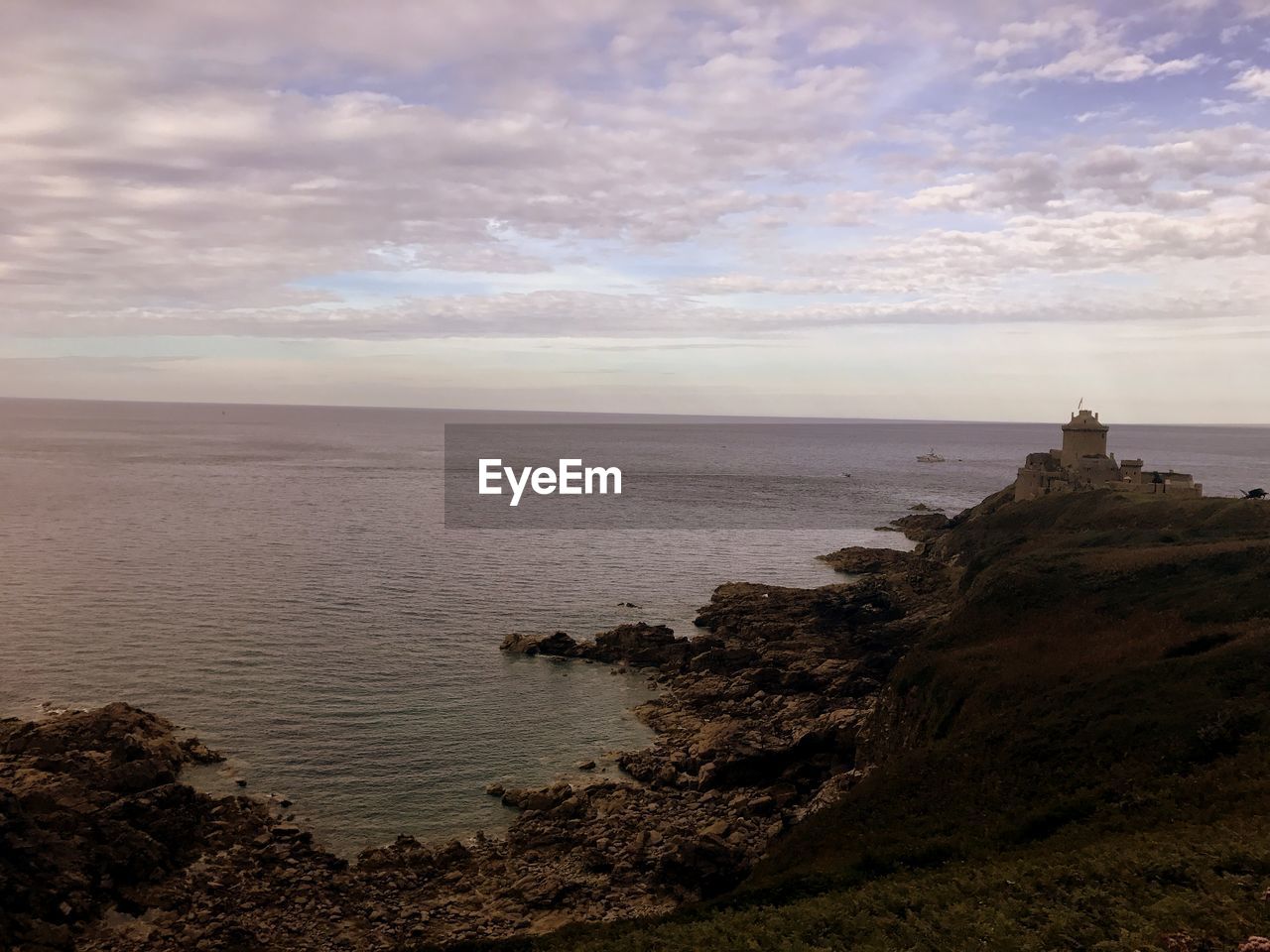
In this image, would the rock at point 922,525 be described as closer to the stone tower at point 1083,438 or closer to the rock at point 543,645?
the stone tower at point 1083,438

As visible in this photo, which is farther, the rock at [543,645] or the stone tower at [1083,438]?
the stone tower at [1083,438]

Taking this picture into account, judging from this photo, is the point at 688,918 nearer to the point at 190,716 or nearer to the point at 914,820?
the point at 914,820

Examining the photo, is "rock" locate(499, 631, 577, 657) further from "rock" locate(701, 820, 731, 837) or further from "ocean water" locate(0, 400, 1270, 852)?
"rock" locate(701, 820, 731, 837)

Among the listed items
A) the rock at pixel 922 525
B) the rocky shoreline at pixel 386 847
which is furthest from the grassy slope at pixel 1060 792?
the rock at pixel 922 525

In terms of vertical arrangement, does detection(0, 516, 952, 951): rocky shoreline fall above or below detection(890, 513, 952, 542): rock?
below

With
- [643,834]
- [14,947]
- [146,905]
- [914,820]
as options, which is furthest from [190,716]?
[914,820]

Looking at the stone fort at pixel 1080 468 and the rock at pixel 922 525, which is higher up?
the stone fort at pixel 1080 468

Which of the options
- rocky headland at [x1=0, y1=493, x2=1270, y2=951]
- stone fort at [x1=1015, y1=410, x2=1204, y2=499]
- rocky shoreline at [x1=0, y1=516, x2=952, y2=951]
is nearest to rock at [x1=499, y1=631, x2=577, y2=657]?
rocky headland at [x1=0, y1=493, x2=1270, y2=951]
